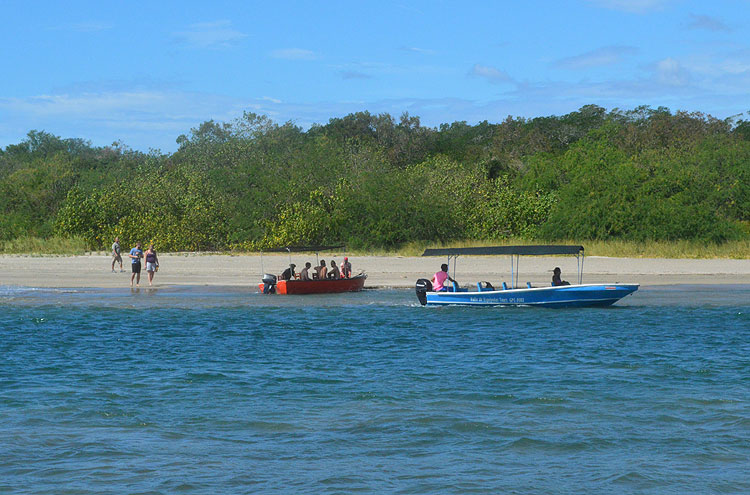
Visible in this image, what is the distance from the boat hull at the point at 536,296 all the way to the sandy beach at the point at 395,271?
772 centimetres

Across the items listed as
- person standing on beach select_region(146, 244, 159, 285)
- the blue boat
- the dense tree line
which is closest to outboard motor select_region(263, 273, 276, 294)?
person standing on beach select_region(146, 244, 159, 285)

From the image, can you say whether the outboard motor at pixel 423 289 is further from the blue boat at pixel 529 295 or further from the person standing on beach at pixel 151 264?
the person standing on beach at pixel 151 264

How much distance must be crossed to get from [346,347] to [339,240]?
37.2 metres

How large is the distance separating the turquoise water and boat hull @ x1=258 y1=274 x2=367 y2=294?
6.22 m

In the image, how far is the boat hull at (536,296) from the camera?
30.6 m

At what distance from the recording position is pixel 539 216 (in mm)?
61375

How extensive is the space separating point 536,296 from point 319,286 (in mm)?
9666

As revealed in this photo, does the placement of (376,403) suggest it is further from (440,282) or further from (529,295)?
(529,295)

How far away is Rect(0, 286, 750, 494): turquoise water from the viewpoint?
1123cm

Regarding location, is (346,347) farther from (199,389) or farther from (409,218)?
(409,218)

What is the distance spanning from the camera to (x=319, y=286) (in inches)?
1448

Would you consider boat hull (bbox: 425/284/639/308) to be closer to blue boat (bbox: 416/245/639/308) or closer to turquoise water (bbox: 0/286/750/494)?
blue boat (bbox: 416/245/639/308)

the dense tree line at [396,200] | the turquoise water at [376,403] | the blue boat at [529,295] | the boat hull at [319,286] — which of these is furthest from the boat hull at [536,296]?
the dense tree line at [396,200]

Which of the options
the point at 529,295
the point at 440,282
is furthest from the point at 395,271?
the point at 529,295
